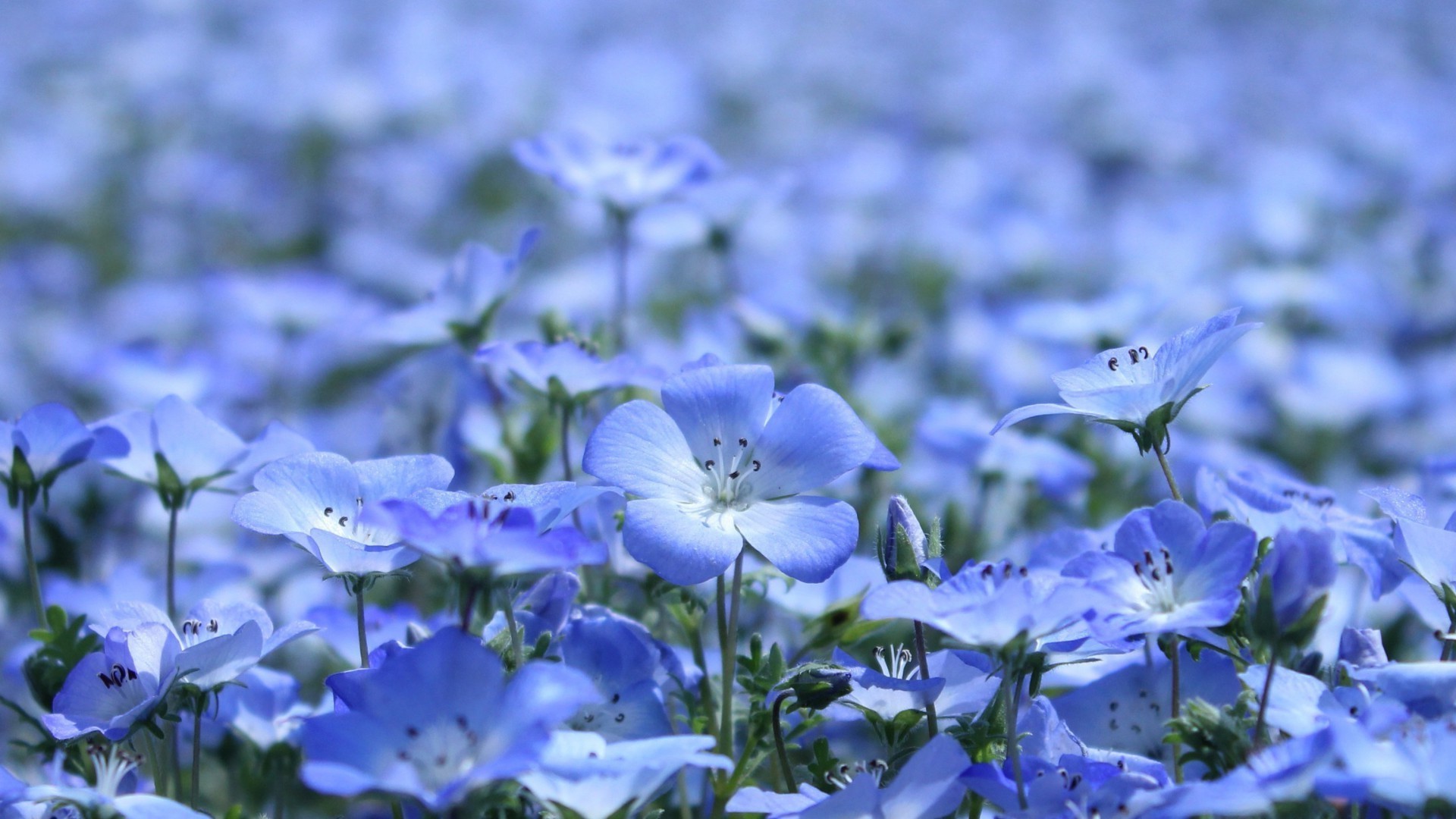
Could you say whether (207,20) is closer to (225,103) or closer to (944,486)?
(225,103)

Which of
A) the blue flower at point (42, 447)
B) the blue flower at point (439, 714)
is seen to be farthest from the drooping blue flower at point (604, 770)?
the blue flower at point (42, 447)

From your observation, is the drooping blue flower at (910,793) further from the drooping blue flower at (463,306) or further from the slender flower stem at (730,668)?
the drooping blue flower at (463,306)

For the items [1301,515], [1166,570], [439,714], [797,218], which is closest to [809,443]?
[1166,570]

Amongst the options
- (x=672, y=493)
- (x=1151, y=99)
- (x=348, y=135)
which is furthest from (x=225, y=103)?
(x=672, y=493)

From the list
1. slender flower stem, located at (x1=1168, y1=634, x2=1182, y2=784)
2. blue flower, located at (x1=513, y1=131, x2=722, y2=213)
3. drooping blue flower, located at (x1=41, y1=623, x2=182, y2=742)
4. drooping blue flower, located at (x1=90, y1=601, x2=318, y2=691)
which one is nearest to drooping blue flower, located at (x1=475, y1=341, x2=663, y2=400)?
drooping blue flower, located at (x1=90, y1=601, x2=318, y2=691)

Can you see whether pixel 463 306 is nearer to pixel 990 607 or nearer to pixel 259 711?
pixel 259 711

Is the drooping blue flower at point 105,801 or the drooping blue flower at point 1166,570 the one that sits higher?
the drooping blue flower at point 1166,570
